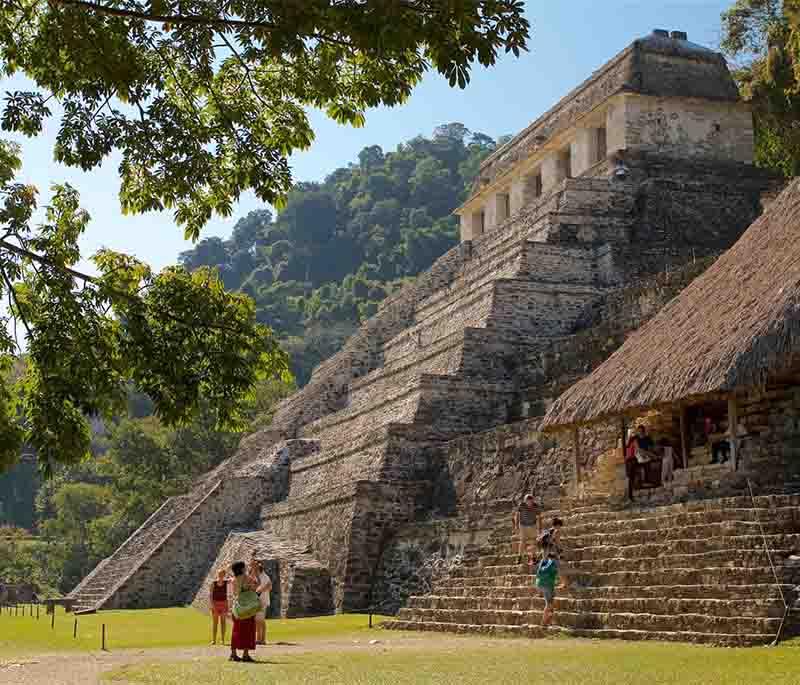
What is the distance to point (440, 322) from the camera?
22188 millimetres

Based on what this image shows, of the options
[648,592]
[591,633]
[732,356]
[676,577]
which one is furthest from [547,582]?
[732,356]

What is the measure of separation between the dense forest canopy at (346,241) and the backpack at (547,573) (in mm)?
53845

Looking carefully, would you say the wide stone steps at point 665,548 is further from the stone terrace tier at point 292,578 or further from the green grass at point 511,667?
the stone terrace tier at point 292,578

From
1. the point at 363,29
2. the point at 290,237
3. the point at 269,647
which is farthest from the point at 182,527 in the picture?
the point at 290,237

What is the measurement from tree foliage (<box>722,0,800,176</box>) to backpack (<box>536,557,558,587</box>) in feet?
38.8

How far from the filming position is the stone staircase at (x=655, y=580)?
934cm

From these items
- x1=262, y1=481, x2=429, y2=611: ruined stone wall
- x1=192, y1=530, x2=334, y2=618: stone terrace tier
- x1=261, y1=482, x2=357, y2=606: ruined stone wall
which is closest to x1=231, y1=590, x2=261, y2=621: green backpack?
x1=192, y1=530, x2=334, y2=618: stone terrace tier

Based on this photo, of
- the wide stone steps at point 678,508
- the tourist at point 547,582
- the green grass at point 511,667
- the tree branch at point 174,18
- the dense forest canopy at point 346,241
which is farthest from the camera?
the dense forest canopy at point 346,241

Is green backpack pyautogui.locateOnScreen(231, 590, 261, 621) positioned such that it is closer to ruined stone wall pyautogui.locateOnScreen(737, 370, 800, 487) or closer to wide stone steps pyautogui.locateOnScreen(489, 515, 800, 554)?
wide stone steps pyautogui.locateOnScreen(489, 515, 800, 554)

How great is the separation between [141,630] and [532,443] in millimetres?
5235

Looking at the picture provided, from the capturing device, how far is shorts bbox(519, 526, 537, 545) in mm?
13133

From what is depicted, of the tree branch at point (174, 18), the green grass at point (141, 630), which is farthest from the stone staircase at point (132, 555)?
the tree branch at point (174, 18)

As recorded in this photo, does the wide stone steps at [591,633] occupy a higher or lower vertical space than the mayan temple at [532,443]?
lower

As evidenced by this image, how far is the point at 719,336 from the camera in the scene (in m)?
12.0
